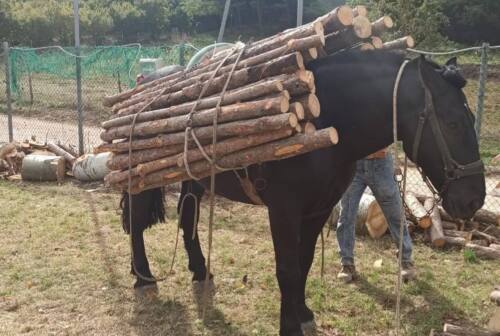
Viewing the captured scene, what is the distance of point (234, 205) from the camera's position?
7055 mm

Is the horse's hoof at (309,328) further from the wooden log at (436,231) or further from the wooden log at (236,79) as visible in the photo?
the wooden log at (436,231)

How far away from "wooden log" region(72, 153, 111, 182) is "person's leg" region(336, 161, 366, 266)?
449 cm

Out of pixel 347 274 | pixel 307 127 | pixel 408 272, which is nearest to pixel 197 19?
pixel 347 274

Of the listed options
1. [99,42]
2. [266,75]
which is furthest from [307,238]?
[99,42]

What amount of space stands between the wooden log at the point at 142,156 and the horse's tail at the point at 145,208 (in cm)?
44

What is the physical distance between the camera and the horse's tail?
4422 mm

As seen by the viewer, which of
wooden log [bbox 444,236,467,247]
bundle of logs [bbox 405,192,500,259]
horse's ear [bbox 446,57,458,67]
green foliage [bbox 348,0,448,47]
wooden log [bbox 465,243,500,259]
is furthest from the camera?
green foliage [bbox 348,0,448,47]

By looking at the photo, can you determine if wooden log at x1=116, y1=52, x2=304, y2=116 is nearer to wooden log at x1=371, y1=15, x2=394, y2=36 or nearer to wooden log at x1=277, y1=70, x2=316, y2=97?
wooden log at x1=277, y1=70, x2=316, y2=97

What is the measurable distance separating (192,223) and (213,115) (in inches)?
77.8

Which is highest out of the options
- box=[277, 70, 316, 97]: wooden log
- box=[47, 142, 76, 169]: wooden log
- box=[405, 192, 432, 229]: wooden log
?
box=[277, 70, 316, 97]: wooden log

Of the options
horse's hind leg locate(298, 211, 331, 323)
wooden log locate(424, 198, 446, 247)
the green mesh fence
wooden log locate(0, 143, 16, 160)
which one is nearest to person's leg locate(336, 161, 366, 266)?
horse's hind leg locate(298, 211, 331, 323)

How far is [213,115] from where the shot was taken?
10.4 ft

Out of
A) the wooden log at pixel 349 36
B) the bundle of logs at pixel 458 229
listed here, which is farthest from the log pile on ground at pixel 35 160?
the wooden log at pixel 349 36

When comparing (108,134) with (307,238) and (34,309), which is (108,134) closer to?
(34,309)
